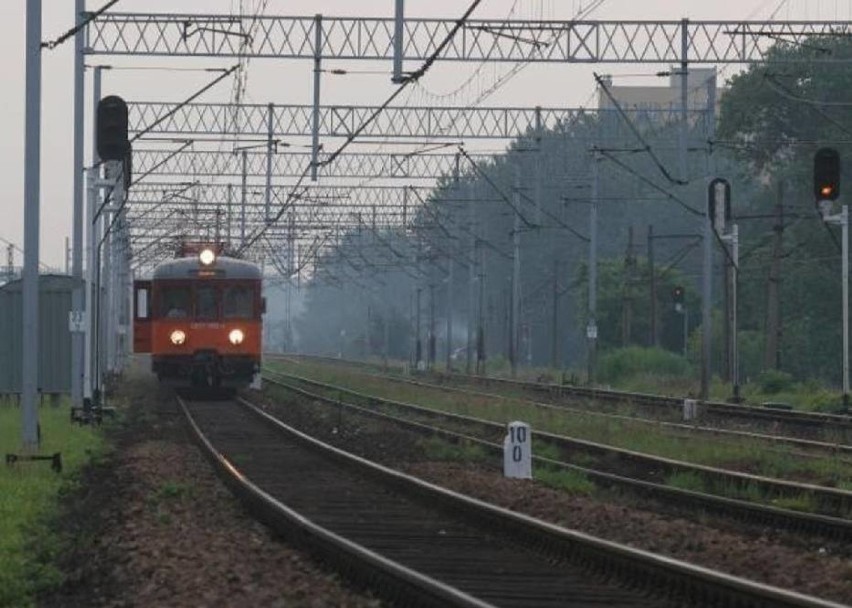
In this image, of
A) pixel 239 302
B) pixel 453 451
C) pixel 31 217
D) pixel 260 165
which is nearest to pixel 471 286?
pixel 260 165

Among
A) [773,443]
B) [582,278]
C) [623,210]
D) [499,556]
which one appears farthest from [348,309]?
[499,556]

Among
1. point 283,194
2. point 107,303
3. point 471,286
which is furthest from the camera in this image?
point 283,194

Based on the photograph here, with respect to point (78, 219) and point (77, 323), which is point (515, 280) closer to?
point (78, 219)

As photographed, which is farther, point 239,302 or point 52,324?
point 239,302

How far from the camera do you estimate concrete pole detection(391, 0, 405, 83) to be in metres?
30.0

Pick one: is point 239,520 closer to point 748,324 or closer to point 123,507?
point 123,507

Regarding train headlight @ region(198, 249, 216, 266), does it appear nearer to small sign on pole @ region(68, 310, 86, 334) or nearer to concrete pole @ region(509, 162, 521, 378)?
small sign on pole @ region(68, 310, 86, 334)

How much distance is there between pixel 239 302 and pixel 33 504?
75.5 feet

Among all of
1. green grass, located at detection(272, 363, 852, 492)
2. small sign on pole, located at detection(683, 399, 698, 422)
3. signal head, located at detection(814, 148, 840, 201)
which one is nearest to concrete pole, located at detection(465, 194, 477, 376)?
green grass, located at detection(272, 363, 852, 492)

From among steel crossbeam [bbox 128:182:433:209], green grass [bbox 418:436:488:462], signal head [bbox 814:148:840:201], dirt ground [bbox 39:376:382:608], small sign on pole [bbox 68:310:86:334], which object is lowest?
dirt ground [bbox 39:376:382:608]

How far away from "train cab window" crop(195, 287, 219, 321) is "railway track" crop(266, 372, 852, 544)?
3.96m

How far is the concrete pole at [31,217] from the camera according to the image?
914 inches

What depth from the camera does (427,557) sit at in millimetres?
14094

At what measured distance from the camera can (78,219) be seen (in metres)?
32.7
